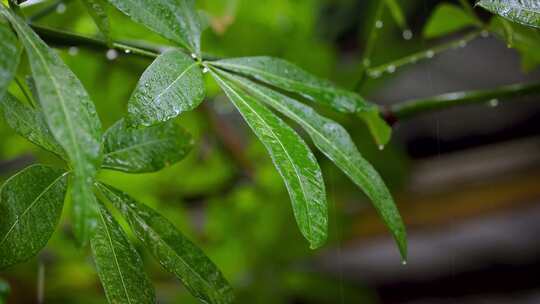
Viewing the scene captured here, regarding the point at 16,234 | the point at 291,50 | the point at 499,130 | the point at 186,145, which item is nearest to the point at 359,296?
the point at 291,50

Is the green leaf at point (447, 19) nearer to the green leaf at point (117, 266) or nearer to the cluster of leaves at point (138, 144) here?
the cluster of leaves at point (138, 144)

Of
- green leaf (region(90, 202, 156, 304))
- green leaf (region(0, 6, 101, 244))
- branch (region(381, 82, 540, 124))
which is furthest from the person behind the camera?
branch (region(381, 82, 540, 124))

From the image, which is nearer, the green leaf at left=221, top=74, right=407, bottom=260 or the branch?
the green leaf at left=221, top=74, right=407, bottom=260

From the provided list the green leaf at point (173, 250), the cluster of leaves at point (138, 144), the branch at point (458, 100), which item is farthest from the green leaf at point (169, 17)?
the branch at point (458, 100)

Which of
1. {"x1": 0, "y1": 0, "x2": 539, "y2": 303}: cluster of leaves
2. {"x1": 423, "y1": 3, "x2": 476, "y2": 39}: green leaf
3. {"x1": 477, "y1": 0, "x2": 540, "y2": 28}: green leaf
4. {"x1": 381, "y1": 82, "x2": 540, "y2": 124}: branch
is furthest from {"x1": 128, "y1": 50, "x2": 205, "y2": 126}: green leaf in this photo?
{"x1": 423, "y1": 3, "x2": 476, "y2": 39}: green leaf

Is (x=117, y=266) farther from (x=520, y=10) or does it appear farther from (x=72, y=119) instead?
(x=520, y=10)

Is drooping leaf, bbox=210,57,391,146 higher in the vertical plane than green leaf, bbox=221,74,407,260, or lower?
higher

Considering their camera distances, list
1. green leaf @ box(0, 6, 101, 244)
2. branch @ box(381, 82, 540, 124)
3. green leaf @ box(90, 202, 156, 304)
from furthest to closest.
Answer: branch @ box(381, 82, 540, 124) → green leaf @ box(90, 202, 156, 304) → green leaf @ box(0, 6, 101, 244)

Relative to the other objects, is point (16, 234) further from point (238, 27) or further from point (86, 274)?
point (86, 274)

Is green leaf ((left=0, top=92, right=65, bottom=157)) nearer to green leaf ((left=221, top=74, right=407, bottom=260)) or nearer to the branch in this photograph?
green leaf ((left=221, top=74, right=407, bottom=260))
